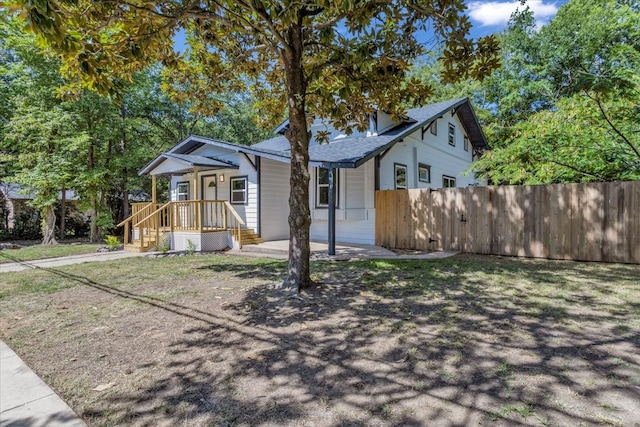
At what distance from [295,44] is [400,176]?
24.3 feet

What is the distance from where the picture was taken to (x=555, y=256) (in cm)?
802

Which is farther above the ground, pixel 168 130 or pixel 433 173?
pixel 168 130

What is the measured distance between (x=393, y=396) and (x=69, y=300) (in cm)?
505

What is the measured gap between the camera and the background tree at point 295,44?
433 centimetres

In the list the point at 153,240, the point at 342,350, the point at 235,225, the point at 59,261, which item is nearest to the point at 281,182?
the point at 235,225

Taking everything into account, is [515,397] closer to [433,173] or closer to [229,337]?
[229,337]

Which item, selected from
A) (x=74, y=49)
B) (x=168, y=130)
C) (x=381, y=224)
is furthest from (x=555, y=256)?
(x=168, y=130)

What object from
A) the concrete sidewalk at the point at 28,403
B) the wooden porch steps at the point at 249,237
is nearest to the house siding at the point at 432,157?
the wooden porch steps at the point at 249,237

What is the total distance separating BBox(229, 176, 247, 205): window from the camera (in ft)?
39.1

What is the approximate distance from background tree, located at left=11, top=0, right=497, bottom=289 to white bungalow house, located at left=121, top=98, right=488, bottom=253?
327 cm

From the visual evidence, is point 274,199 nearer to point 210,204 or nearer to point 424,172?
point 210,204

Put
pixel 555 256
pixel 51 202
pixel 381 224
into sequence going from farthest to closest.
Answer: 1. pixel 51 202
2. pixel 381 224
3. pixel 555 256

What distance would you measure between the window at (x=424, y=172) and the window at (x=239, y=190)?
6323 mm

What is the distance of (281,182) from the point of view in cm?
1198
